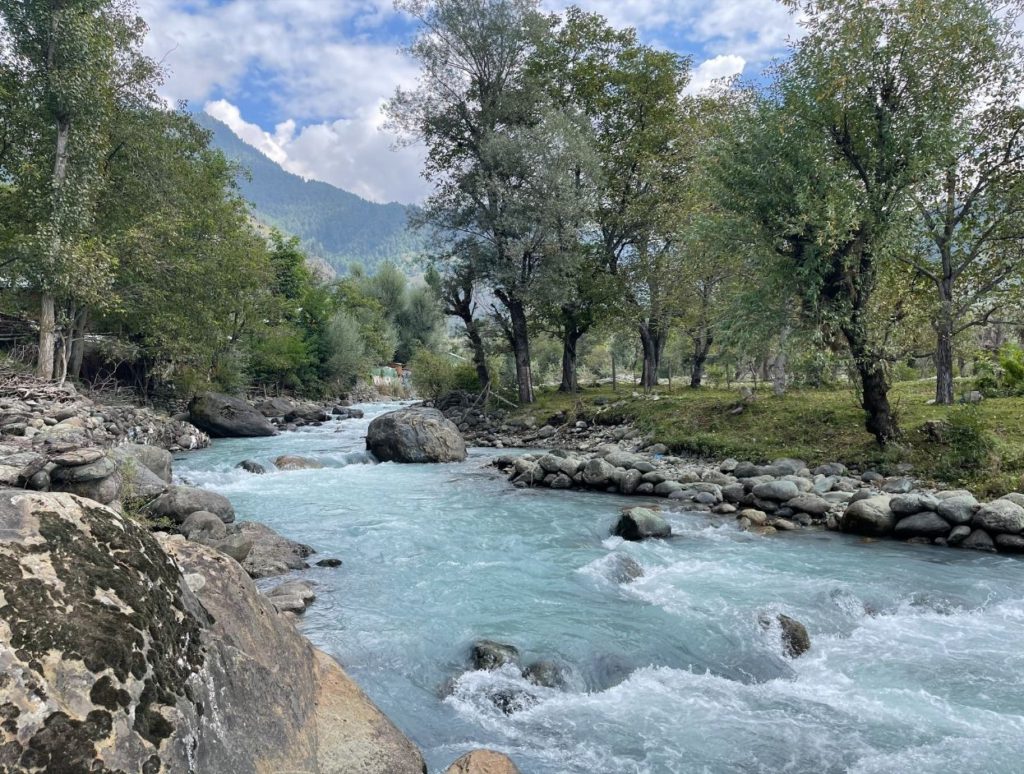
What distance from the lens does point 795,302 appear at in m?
16.0

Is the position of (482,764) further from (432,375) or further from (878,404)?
(432,375)

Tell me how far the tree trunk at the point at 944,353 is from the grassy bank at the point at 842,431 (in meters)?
0.84

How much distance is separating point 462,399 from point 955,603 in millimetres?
25263

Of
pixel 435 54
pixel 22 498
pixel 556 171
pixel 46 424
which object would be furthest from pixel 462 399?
pixel 22 498

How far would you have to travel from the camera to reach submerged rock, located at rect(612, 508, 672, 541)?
1148cm

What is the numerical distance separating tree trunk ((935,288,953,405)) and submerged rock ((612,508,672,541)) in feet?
38.4

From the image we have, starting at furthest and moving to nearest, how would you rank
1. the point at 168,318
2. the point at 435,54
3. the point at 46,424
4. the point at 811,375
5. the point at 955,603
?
the point at 435,54, the point at 168,318, the point at 811,375, the point at 46,424, the point at 955,603

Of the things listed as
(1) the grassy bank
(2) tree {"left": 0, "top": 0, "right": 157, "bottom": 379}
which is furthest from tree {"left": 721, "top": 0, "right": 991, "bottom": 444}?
(2) tree {"left": 0, "top": 0, "right": 157, "bottom": 379}

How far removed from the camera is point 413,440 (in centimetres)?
2133

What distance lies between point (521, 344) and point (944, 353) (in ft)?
58.7

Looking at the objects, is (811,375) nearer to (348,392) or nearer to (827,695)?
(827,695)

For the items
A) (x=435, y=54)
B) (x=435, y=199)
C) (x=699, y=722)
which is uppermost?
(x=435, y=54)

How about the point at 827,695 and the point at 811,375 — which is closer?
the point at 827,695

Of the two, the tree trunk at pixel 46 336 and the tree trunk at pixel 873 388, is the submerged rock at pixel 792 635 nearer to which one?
the tree trunk at pixel 873 388
